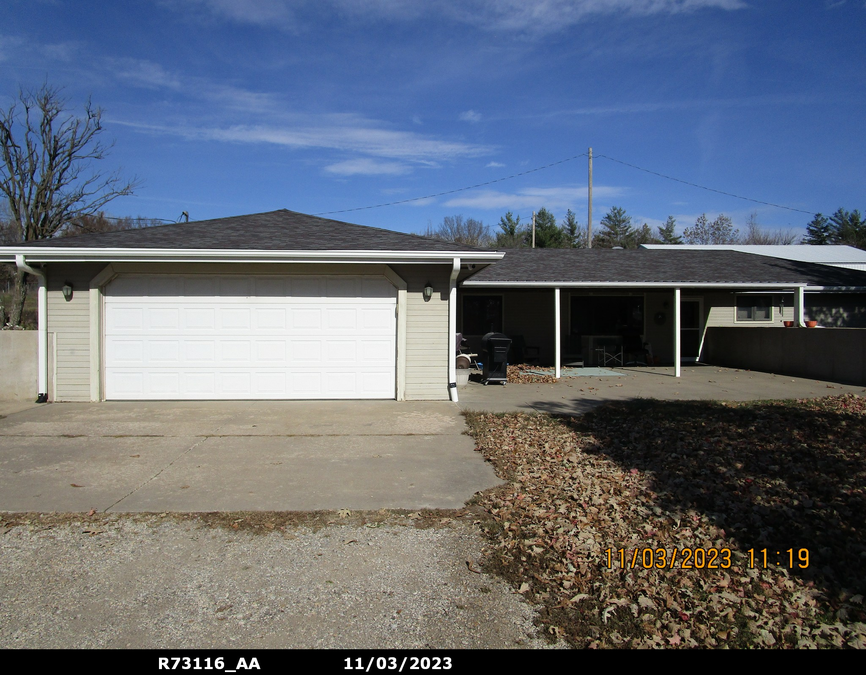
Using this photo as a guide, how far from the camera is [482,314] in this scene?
1628 centimetres

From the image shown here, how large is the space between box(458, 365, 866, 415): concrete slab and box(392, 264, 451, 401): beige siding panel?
61cm

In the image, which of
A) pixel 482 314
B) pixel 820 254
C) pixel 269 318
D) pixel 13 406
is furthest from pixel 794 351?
pixel 820 254

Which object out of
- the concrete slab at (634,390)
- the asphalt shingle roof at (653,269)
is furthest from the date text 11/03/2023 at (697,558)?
the asphalt shingle roof at (653,269)

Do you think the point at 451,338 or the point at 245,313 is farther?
the point at 451,338

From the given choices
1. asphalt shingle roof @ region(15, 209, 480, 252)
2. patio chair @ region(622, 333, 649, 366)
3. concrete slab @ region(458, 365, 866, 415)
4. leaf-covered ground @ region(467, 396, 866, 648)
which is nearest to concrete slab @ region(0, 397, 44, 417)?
asphalt shingle roof @ region(15, 209, 480, 252)

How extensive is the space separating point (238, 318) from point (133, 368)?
184 centimetres

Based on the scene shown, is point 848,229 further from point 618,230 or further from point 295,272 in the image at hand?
point 295,272

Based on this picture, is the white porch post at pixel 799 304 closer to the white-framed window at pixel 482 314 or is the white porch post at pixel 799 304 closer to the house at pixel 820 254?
the white-framed window at pixel 482 314

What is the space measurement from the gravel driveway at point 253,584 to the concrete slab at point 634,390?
4978 mm

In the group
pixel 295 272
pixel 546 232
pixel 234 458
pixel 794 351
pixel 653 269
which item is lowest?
pixel 234 458

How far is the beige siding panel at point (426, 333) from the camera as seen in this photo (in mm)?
9266

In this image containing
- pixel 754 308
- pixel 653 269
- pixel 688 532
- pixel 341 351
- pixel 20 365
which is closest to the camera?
pixel 688 532

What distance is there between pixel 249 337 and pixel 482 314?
8.41m
